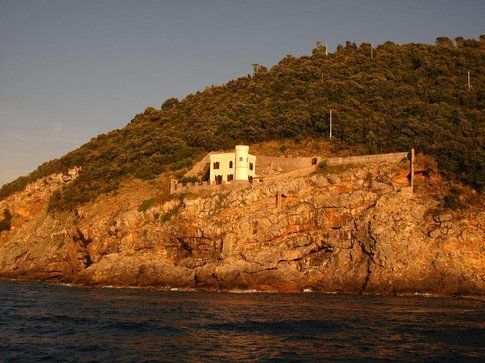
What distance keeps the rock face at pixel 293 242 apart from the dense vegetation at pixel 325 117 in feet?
28.5

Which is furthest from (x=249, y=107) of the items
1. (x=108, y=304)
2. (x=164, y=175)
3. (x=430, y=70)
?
(x=108, y=304)

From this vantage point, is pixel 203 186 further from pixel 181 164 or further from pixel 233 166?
pixel 181 164

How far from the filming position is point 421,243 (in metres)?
50.2

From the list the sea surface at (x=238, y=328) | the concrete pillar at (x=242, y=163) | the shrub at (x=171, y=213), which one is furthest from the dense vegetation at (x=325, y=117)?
the sea surface at (x=238, y=328)

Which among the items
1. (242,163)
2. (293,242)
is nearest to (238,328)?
(293,242)

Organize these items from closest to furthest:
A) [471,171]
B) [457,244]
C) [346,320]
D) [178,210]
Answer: [346,320]
[457,244]
[471,171]
[178,210]

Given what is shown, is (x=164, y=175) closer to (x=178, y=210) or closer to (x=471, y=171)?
(x=178, y=210)

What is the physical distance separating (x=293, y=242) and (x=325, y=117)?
3266cm

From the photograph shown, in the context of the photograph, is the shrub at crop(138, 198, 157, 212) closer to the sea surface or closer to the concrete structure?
the concrete structure

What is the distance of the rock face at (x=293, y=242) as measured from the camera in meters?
49.1

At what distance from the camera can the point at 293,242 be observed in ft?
176

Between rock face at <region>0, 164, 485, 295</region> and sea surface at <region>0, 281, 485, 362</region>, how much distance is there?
13.8 ft

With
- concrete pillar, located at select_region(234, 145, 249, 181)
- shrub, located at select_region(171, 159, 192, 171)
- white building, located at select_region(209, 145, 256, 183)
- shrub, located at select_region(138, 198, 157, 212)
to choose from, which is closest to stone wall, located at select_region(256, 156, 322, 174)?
white building, located at select_region(209, 145, 256, 183)

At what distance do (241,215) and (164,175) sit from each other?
846 inches
